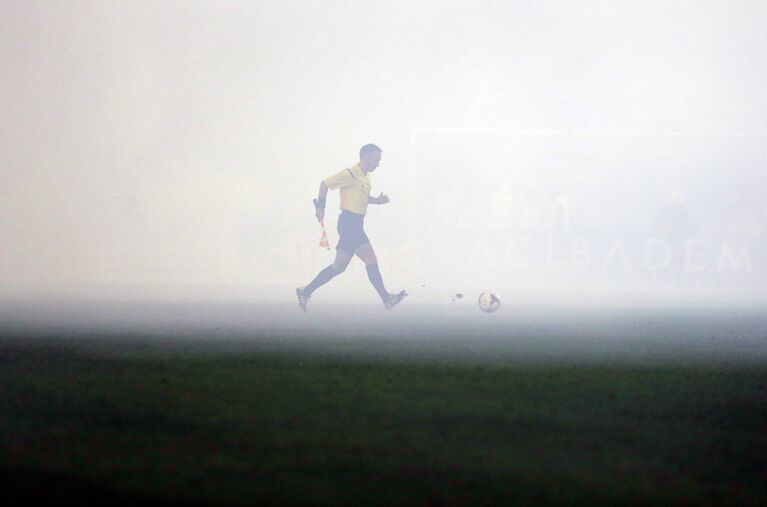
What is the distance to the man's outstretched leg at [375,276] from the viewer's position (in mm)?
13906

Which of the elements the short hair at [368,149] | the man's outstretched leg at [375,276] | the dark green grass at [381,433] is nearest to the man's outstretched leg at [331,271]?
the man's outstretched leg at [375,276]

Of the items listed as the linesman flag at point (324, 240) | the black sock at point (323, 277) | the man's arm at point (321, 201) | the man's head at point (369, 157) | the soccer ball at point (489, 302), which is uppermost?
the man's head at point (369, 157)

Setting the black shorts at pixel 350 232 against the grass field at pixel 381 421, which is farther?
the black shorts at pixel 350 232

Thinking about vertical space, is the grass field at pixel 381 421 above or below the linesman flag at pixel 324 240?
below

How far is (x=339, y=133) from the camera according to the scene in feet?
42.7

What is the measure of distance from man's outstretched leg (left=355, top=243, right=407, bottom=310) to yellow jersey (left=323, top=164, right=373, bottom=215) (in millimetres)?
551

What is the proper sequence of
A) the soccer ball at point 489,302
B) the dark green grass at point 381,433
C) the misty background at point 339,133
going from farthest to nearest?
the soccer ball at point 489,302, the misty background at point 339,133, the dark green grass at point 381,433

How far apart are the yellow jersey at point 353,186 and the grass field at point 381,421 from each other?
111 inches

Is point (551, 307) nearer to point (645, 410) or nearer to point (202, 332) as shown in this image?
point (202, 332)

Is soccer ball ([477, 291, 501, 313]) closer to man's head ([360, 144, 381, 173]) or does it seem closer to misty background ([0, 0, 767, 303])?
misty background ([0, 0, 767, 303])

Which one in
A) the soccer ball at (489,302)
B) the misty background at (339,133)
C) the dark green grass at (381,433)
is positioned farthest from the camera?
the soccer ball at (489,302)

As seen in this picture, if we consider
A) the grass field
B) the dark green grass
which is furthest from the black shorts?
the dark green grass

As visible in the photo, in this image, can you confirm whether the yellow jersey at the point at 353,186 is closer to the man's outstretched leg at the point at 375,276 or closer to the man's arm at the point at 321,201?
the man's arm at the point at 321,201

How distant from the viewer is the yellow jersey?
522 inches
